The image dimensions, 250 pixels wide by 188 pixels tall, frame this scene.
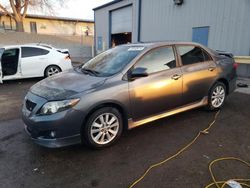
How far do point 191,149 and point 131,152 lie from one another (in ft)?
3.02

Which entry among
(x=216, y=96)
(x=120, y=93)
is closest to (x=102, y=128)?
(x=120, y=93)

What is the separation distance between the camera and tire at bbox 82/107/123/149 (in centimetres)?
328

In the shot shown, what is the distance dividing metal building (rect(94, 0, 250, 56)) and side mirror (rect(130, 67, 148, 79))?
7172 millimetres

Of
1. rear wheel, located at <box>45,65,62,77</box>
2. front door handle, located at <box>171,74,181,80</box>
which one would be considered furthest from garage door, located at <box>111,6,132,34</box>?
front door handle, located at <box>171,74,181,80</box>

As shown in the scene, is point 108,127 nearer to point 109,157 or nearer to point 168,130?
point 109,157

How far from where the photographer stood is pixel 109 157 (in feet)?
10.7

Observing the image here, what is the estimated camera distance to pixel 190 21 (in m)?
11.3

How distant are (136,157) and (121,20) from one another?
1574 centimetres

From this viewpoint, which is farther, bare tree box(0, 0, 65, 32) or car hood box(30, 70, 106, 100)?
bare tree box(0, 0, 65, 32)

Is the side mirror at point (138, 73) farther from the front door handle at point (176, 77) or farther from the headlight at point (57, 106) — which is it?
the headlight at point (57, 106)

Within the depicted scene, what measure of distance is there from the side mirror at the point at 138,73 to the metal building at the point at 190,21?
7172 millimetres

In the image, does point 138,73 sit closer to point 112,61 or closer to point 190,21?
point 112,61

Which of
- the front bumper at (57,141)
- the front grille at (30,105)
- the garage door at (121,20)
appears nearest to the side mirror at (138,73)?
the front bumper at (57,141)

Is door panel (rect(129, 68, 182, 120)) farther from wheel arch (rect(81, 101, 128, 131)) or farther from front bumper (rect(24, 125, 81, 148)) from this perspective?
front bumper (rect(24, 125, 81, 148))
